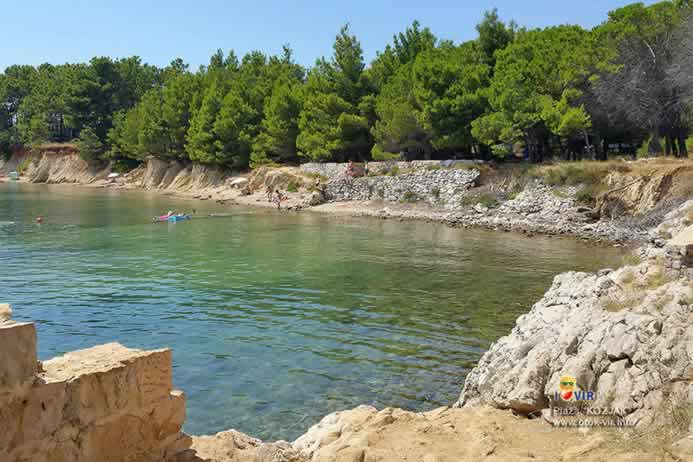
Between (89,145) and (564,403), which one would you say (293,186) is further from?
(89,145)

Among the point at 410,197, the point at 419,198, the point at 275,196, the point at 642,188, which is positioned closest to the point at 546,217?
the point at 642,188

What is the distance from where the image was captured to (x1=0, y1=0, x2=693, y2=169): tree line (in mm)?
39531

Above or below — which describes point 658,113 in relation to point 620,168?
above

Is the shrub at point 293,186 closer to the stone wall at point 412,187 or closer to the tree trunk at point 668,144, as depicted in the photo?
the stone wall at point 412,187

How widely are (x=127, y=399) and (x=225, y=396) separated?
5.91m

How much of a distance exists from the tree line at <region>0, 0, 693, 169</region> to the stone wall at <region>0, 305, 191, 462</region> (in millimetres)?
36222

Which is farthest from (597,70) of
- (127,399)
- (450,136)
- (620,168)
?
(127,399)

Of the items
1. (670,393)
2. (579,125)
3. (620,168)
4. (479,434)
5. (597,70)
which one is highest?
(597,70)

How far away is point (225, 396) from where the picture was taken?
12.4 metres

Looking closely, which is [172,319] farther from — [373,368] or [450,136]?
[450,136]

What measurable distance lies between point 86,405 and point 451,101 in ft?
144

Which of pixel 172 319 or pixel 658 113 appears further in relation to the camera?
pixel 658 113

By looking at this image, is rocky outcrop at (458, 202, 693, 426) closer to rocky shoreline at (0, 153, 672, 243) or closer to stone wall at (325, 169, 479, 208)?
rocky shoreline at (0, 153, 672, 243)

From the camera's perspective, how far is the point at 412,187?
4978 centimetres
